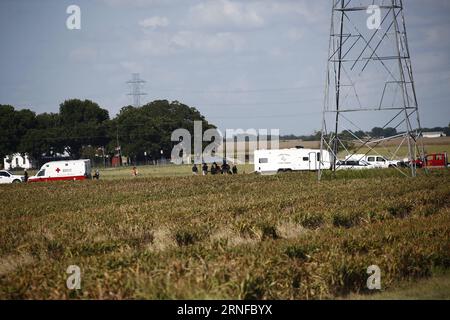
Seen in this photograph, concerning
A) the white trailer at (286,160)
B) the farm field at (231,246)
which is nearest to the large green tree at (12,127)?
the white trailer at (286,160)

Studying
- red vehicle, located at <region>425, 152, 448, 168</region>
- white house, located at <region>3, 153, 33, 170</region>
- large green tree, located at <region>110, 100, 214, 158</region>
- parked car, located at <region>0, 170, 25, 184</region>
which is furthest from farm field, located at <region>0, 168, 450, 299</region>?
white house, located at <region>3, 153, 33, 170</region>

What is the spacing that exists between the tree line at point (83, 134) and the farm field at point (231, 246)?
320 feet

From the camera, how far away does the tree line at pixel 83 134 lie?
418 feet

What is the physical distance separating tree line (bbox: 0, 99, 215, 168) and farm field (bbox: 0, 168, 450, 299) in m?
97.5

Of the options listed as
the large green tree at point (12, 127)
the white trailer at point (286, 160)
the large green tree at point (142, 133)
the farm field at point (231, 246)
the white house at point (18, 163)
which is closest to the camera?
the farm field at point (231, 246)

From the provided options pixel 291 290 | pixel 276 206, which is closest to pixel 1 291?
pixel 291 290

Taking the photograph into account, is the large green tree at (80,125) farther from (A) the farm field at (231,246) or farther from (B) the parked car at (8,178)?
(A) the farm field at (231,246)

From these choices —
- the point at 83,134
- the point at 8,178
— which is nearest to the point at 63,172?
the point at 8,178

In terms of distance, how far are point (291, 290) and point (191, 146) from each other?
133 meters

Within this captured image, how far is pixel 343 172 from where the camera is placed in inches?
1874

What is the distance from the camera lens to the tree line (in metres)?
127

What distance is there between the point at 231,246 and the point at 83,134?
11752 centimetres

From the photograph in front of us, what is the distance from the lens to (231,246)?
17578 mm

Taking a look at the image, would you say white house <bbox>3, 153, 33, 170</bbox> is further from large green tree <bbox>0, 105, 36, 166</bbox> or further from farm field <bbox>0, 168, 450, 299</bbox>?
farm field <bbox>0, 168, 450, 299</bbox>
